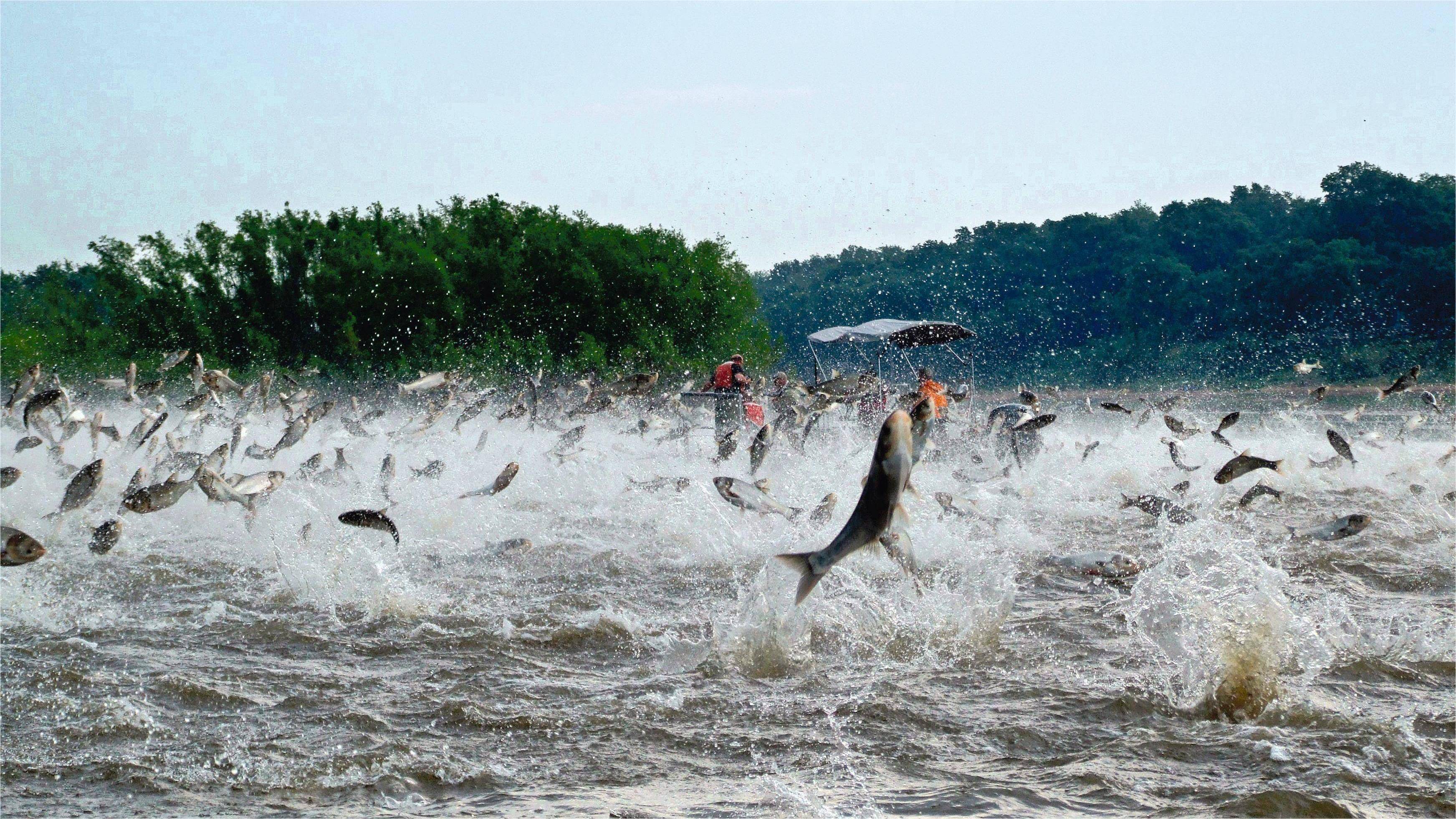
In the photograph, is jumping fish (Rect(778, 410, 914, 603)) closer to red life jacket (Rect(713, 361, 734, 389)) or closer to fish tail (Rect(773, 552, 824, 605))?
fish tail (Rect(773, 552, 824, 605))

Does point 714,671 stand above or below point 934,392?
below

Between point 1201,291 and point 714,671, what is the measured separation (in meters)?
58.4

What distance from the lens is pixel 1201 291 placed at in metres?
59.0

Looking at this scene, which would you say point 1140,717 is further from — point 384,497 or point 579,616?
point 384,497

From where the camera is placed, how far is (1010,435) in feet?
47.5

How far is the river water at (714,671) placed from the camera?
4340mm

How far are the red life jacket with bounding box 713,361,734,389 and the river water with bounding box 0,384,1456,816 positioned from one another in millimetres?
6447

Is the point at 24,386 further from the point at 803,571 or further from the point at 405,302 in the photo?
the point at 405,302

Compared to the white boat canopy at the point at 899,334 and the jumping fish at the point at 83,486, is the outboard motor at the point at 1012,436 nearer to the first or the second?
the white boat canopy at the point at 899,334

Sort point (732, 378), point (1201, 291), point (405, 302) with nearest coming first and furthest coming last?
point (732, 378)
point (405, 302)
point (1201, 291)

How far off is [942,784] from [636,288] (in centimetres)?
3523

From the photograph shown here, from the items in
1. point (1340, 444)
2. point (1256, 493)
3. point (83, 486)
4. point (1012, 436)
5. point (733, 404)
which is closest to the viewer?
point (83, 486)

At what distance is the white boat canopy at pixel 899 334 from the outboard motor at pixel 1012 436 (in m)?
7.24

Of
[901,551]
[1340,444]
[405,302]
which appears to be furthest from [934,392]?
[405,302]
